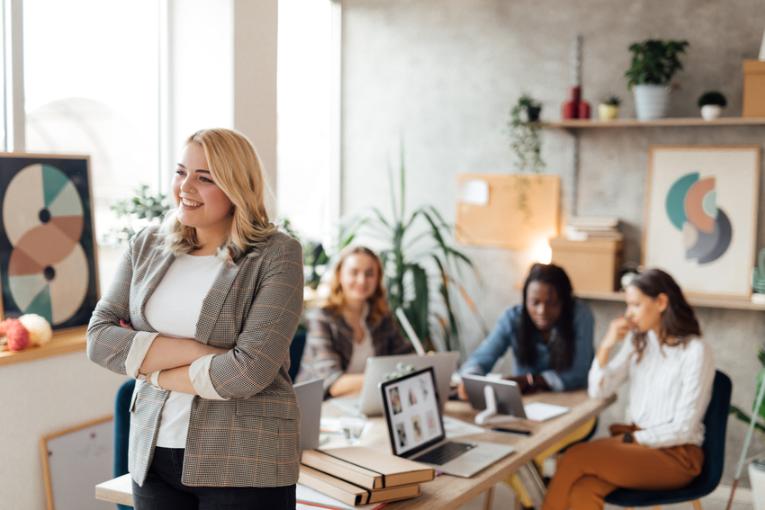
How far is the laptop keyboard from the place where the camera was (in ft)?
8.19

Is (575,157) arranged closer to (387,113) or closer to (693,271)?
(693,271)

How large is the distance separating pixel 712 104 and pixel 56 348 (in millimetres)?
3180

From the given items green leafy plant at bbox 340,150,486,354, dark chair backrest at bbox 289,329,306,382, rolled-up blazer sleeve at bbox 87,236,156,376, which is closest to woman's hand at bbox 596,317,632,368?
dark chair backrest at bbox 289,329,306,382

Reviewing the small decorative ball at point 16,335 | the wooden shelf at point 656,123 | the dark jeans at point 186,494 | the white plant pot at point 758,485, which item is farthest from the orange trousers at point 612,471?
the small decorative ball at point 16,335


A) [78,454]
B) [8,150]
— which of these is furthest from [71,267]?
[78,454]

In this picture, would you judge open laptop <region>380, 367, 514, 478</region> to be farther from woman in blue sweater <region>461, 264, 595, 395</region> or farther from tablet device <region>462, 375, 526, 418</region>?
woman in blue sweater <region>461, 264, 595, 395</region>

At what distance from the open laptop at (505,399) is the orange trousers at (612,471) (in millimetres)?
188

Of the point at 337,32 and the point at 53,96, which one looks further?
the point at 337,32

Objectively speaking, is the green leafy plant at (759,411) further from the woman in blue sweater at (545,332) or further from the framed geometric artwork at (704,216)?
the woman in blue sweater at (545,332)

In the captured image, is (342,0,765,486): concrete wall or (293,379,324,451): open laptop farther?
(342,0,765,486): concrete wall

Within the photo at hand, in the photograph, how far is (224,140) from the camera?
1.87 m

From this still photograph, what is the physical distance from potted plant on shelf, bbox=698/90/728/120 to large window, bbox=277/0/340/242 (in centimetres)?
217

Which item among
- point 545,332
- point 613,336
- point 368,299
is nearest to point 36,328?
point 368,299

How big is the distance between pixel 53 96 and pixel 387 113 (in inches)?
91.7
